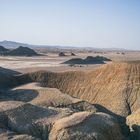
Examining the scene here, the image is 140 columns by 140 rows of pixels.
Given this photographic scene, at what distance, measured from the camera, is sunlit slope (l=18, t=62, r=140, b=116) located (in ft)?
76.8

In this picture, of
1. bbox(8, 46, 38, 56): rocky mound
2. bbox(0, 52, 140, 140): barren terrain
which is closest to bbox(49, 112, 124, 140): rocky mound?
bbox(0, 52, 140, 140): barren terrain

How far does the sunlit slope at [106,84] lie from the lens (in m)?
23.4

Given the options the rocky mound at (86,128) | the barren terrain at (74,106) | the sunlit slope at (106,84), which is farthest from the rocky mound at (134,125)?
the sunlit slope at (106,84)

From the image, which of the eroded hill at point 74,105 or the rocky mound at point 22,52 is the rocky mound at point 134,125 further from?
the rocky mound at point 22,52

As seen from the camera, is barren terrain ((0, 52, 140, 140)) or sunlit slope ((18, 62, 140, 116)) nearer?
barren terrain ((0, 52, 140, 140))

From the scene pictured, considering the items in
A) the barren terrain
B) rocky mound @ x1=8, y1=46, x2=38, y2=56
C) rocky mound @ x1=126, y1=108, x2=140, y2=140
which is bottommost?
rocky mound @ x1=8, y1=46, x2=38, y2=56

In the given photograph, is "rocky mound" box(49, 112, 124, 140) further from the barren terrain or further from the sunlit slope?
the sunlit slope

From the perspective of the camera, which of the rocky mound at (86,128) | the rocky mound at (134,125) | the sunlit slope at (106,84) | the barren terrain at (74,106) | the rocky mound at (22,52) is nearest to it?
the rocky mound at (86,128)

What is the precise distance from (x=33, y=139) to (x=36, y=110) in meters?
2.55

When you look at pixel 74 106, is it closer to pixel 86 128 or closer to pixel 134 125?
pixel 134 125

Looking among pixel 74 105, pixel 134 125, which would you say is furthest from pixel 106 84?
pixel 134 125

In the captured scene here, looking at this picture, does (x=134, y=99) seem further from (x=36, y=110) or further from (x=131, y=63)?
(x=36, y=110)

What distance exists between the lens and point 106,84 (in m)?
26.2

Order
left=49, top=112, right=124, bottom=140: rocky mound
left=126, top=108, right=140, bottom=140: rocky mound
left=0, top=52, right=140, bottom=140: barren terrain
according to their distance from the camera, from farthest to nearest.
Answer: left=126, top=108, right=140, bottom=140: rocky mound → left=0, top=52, right=140, bottom=140: barren terrain → left=49, top=112, right=124, bottom=140: rocky mound
